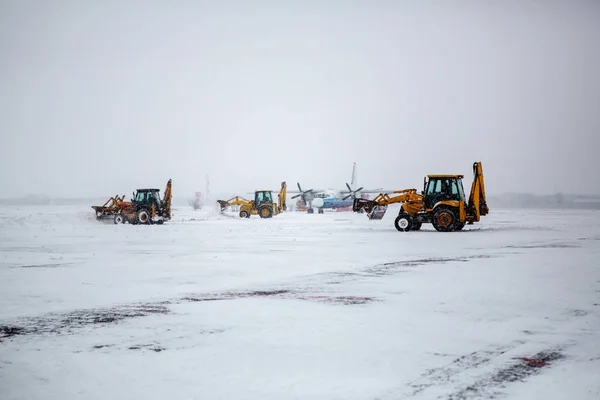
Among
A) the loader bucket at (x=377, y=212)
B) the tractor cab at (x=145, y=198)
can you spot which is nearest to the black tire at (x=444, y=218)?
the loader bucket at (x=377, y=212)

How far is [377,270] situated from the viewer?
12109 mm

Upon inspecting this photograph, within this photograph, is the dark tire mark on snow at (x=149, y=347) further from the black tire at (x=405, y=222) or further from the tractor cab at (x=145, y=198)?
the tractor cab at (x=145, y=198)

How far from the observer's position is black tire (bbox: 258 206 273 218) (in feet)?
150

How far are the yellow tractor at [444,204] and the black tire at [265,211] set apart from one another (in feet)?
63.9

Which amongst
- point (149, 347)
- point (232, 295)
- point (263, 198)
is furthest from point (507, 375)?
point (263, 198)

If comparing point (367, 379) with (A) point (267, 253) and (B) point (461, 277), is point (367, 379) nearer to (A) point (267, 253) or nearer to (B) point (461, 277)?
(B) point (461, 277)

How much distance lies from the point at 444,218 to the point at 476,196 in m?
1.90

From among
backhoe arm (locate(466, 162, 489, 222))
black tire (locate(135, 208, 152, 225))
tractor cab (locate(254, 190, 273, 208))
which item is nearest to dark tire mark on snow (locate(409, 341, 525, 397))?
backhoe arm (locate(466, 162, 489, 222))

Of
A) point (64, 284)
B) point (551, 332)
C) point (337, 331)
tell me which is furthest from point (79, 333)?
point (551, 332)

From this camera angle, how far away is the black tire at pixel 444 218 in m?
26.3

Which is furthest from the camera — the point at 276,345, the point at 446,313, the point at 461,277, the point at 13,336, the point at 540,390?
the point at 461,277

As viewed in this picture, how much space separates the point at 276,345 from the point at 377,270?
6.78 m

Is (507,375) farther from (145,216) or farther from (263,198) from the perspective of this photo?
(263,198)

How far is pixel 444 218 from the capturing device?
26.4m
